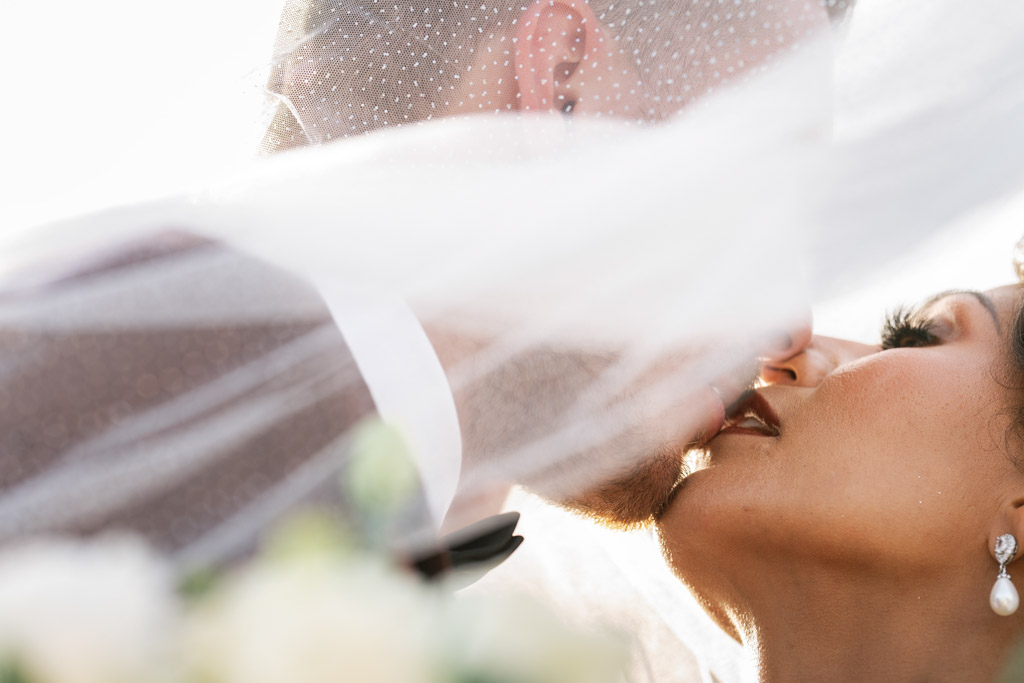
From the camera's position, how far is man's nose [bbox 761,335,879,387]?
146 centimetres

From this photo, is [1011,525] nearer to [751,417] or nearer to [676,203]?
[751,417]

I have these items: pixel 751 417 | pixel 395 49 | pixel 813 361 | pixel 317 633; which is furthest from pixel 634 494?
pixel 317 633

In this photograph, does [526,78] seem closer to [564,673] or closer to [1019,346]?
[1019,346]

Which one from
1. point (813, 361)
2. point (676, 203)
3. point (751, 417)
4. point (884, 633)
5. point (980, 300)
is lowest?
point (884, 633)

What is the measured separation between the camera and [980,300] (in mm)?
1371

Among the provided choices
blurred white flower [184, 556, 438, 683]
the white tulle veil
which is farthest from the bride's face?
blurred white flower [184, 556, 438, 683]

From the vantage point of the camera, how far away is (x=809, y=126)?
1181 mm

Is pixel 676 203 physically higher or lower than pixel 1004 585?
higher

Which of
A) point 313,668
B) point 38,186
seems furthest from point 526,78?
point 313,668

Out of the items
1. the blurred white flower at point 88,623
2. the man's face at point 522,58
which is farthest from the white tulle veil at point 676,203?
the blurred white flower at point 88,623

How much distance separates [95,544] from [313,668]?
298 mm

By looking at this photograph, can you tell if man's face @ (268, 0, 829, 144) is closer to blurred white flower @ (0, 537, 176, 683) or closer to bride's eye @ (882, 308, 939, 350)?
bride's eye @ (882, 308, 939, 350)

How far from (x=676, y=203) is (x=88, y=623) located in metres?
0.94

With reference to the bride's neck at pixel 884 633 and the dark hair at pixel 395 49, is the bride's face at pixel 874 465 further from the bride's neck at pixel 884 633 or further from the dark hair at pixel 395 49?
the dark hair at pixel 395 49
